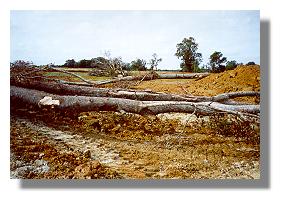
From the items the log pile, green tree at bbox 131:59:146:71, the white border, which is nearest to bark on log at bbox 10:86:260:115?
the log pile

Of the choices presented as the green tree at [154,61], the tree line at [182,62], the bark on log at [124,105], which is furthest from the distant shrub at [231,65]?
the green tree at [154,61]

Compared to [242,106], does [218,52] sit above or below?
above

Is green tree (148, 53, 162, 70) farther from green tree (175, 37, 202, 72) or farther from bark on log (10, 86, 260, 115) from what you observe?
bark on log (10, 86, 260, 115)

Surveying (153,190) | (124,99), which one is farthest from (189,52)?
(153,190)

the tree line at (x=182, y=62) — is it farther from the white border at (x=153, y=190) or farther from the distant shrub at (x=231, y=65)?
the white border at (x=153, y=190)
